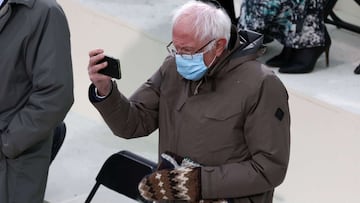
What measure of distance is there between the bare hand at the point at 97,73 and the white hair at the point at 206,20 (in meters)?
0.22

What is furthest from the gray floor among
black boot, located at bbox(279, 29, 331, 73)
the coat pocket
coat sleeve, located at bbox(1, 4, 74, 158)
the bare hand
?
the bare hand

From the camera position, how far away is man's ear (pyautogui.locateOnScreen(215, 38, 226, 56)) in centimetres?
233

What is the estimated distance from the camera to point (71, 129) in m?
4.61

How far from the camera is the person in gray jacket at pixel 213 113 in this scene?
231cm

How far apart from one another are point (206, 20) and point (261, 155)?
1.24 feet

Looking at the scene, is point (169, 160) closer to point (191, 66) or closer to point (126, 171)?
point (191, 66)

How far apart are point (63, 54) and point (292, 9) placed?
171 cm

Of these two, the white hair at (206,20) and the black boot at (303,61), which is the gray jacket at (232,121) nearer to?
the white hair at (206,20)

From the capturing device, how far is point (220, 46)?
2.34 metres

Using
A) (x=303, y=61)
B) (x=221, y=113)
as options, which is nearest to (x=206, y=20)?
(x=221, y=113)

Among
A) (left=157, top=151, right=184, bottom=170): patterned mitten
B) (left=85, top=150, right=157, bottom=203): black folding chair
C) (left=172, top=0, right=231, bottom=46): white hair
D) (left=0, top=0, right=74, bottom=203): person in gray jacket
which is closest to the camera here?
(left=172, top=0, right=231, bottom=46): white hair

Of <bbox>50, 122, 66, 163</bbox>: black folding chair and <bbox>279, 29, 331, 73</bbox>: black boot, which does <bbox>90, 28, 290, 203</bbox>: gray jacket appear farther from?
<bbox>279, 29, 331, 73</bbox>: black boot

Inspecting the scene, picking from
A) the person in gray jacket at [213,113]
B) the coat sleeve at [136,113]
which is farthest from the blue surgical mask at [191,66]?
the coat sleeve at [136,113]

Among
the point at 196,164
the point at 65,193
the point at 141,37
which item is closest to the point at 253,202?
the point at 196,164
